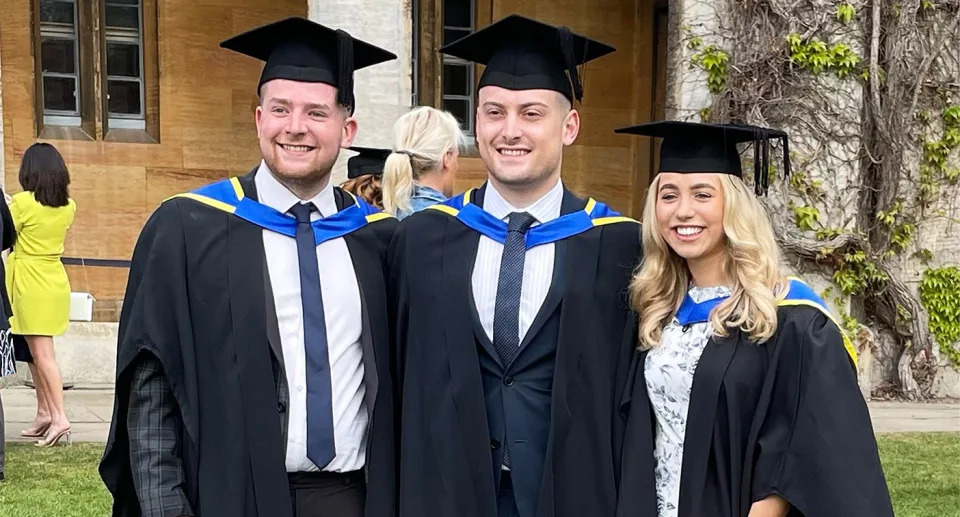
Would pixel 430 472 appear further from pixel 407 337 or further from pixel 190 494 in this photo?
pixel 190 494

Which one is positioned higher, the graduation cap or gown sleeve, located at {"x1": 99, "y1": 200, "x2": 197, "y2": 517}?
the graduation cap

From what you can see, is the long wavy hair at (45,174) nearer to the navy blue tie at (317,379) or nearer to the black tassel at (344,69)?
the black tassel at (344,69)

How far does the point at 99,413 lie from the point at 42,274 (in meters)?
1.30

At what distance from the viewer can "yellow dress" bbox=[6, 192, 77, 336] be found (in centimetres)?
620

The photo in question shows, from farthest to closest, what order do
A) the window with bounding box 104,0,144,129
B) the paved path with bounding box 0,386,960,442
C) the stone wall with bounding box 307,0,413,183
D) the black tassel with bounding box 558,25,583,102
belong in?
the window with bounding box 104,0,144,129 → the stone wall with bounding box 307,0,413,183 → the paved path with bounding box 0,386,960,442 → the black tassel with bounding box 558,25,583,102

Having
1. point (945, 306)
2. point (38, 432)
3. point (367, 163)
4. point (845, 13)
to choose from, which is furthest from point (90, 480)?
point (945, 306)

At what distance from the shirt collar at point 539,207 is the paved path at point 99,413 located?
14.4 ft

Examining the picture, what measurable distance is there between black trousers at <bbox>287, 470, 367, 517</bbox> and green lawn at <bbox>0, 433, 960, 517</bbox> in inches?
106

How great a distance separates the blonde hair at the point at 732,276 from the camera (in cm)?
251

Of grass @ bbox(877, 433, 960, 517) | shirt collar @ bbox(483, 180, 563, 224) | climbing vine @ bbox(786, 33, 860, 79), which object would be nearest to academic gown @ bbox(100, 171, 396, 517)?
shirt collar @ bbox(483, 180, 563, 224)

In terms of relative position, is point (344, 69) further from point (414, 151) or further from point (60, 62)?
point (60, 62)

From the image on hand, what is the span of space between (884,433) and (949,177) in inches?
115

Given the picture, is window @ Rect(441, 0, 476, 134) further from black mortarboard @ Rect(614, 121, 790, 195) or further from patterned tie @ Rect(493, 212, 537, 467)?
patterned tie @ Rect(493, 212, 537, 467)

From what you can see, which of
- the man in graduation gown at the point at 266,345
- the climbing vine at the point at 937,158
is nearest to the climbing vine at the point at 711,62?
the climbing vine at the point at 937,158
